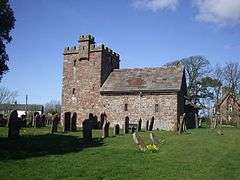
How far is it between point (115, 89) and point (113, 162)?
3035 cm

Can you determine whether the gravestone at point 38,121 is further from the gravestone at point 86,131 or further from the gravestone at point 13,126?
the gravestone at point 13,126

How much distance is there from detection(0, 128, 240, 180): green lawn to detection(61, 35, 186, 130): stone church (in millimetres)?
22244

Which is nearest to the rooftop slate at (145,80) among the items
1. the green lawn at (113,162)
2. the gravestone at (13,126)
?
the green lawn at (113,162)

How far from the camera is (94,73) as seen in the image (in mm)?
46125

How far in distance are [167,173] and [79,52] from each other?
36.6m

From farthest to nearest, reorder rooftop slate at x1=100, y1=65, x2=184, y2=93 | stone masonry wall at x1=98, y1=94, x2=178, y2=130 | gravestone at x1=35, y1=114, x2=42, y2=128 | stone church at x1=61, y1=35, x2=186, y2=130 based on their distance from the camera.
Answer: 1. rooftop slate at x1=100, y1=65, x2=184, y2=93
2. stone church at x1=61, y1=35, x2=186, y2=130
3. stone masonry wall at x1=98, y1=94, x2=178, y2=130
4. gravestone at x1=35, y1=114, x2=42, y2=128

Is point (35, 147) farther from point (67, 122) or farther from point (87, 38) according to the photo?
point (87, 38)

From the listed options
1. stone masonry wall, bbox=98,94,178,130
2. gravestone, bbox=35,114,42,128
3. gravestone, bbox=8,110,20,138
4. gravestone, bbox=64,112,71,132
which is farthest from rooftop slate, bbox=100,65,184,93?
gravestone, bbox=8,110,20,138

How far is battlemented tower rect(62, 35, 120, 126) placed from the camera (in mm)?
45562

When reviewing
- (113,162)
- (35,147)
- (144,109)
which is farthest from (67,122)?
(113,162)

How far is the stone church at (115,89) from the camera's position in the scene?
136ft

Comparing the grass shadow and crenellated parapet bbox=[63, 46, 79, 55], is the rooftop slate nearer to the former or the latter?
crenellated parapet bbox=[63, 46, 79, 55]

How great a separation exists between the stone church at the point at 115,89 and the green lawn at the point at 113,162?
22244mm

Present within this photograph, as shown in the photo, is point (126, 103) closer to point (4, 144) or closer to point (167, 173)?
point (4, 144)
